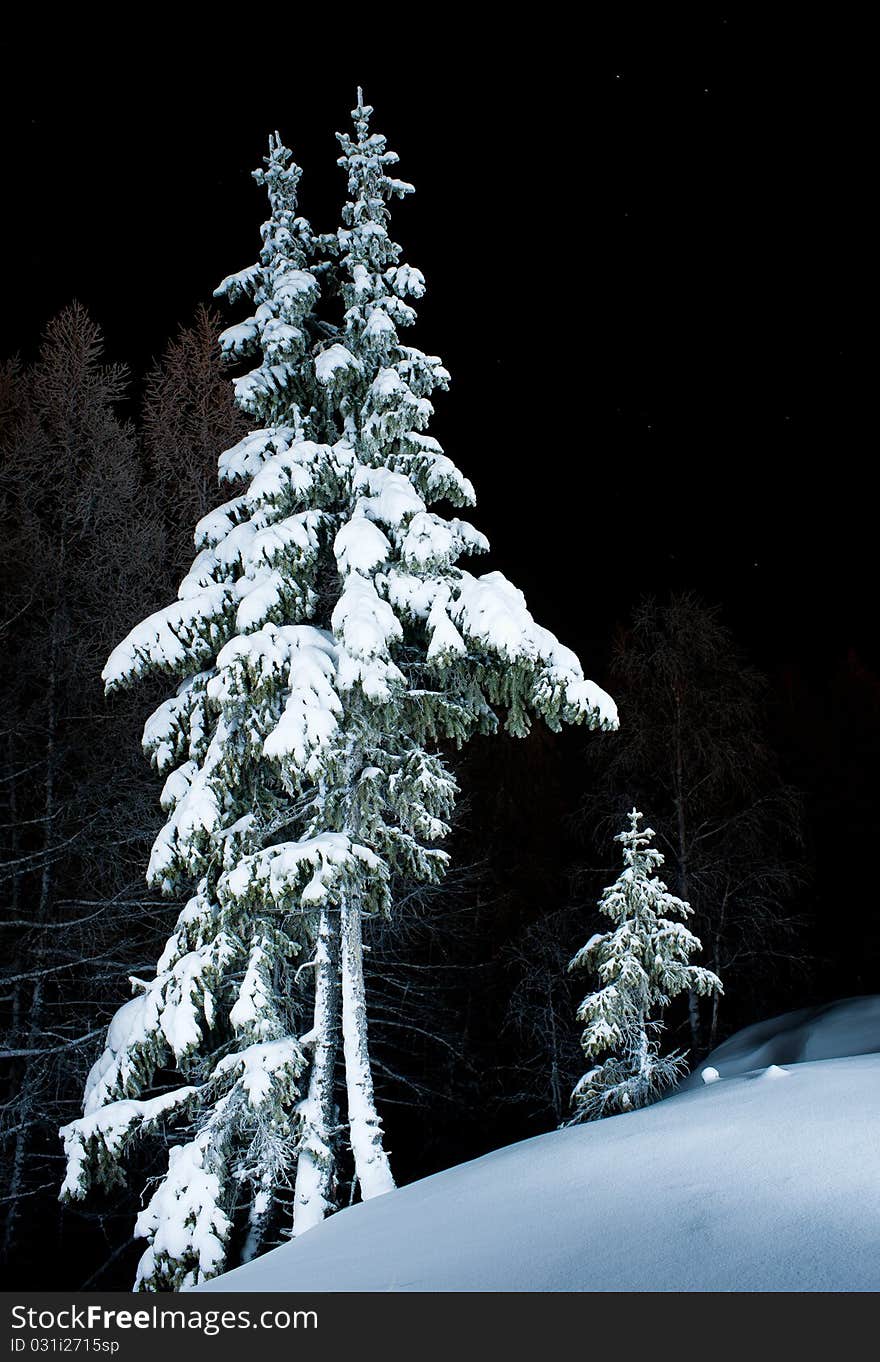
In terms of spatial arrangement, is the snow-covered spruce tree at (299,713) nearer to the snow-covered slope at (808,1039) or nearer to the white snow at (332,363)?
the white snow at (332,363)

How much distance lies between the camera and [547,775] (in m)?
22.1

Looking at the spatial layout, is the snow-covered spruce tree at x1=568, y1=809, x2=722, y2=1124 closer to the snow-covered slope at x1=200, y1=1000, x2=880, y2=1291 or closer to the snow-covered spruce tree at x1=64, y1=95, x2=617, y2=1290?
the snow-covered spruce tree at x1=64, y1=95, x2=617, y2=1290

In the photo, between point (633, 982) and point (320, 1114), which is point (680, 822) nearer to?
point (633, 982)

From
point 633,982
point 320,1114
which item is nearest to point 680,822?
point 633,982

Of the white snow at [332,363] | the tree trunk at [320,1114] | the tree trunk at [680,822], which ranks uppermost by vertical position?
the white snow at [332,363]

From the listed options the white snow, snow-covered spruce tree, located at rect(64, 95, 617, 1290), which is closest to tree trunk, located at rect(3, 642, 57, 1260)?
snow-covered spruce tree, located at rect(64, 95, 617, 1290)

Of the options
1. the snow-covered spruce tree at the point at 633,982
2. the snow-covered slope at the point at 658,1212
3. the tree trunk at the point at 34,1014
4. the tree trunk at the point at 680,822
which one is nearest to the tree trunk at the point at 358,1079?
the snow-covered slope at the point at 658,1212

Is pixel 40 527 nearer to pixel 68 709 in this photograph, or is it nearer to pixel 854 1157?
pixel 68 709

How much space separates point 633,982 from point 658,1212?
5.88m

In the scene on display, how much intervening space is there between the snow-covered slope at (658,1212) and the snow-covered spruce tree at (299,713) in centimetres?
235

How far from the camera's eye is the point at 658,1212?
360 cm

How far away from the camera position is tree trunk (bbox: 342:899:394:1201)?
784 centimetres

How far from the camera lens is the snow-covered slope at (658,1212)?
302cm
